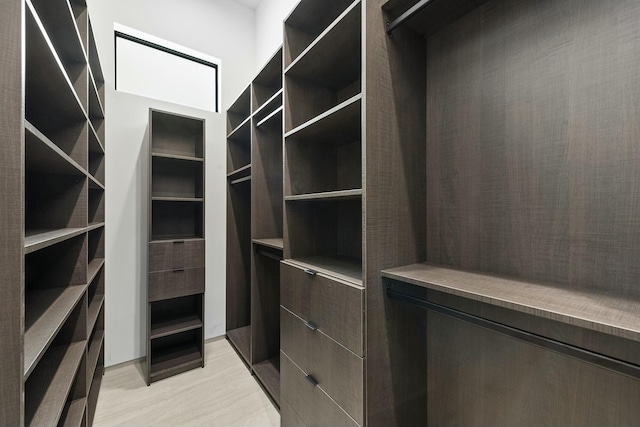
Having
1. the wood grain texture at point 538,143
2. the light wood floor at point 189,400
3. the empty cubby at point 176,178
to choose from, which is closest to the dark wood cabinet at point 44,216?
the light wood floor at point 189,400

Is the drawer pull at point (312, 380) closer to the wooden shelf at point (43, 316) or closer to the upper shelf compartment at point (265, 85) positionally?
the wooden shelf at point (43, 316)

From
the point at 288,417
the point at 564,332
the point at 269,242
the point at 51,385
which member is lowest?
the point at 288,417

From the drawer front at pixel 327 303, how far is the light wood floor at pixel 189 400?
86 cm

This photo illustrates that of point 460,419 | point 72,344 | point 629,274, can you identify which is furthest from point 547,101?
point 72,344

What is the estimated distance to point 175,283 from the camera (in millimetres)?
2076

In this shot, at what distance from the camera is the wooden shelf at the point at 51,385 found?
920 millimetres

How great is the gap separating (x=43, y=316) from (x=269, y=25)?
282 centimetres

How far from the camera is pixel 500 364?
39.4 inches

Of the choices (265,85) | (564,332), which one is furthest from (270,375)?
(265,85)

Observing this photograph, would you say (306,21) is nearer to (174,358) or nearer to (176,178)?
(176,178)

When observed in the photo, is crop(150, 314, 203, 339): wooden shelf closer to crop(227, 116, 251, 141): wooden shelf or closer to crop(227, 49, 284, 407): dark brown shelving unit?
crop(227, 49, 284, 407): dark brown shelving unit

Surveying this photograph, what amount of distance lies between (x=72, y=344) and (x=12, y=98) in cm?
124

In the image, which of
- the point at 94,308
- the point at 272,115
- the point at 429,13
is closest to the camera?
the point at 429,13

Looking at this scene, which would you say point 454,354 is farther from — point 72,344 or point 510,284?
point 72,344
